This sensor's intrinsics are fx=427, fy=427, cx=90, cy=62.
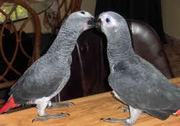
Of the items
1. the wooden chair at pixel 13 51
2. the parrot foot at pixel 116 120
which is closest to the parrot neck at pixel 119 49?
the parrot foot at pixel 116 120

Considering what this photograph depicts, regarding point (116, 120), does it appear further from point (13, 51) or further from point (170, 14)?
point (170, 14)

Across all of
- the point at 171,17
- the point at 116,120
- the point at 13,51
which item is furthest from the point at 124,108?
the point at 171,17

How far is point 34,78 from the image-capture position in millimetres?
899

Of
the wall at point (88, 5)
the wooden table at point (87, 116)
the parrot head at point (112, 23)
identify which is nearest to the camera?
the parrot head at point (112, 23)

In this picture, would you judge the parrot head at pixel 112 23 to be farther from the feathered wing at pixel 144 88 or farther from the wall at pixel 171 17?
the wall at pixel 171 17

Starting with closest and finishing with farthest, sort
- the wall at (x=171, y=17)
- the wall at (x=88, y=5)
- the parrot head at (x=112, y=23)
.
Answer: the parrot head at (x=112, y=23) < the wall at (x=171, y=17) < the wall at (x=88, y=5)

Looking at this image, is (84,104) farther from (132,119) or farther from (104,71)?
(104,71)

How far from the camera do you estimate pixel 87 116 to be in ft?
3.25

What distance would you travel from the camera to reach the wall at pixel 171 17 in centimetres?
320

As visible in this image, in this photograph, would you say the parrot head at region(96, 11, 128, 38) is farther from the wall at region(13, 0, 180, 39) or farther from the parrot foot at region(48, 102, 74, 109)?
the wall at region(13, 0, 180, 39)

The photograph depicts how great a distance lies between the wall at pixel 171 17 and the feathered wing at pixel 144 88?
2.39m

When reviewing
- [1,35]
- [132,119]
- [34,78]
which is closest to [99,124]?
[132,119]

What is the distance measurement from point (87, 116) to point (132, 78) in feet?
0.60

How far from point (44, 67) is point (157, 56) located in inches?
23.0
